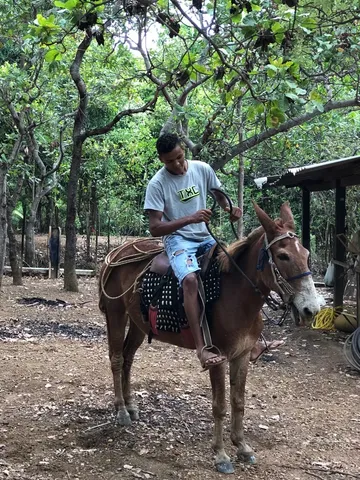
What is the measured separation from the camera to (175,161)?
13.7 ft

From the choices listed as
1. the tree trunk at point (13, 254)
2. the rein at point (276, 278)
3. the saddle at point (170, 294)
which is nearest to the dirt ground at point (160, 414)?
the saddle at point (170, 294)

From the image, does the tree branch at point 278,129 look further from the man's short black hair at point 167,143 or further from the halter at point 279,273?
the halter at point 279,273

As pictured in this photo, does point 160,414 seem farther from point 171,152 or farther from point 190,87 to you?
point 190,87

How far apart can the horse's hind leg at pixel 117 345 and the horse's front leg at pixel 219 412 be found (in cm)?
118

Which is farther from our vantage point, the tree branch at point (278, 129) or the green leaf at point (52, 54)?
the tree branch at point (278, 129)

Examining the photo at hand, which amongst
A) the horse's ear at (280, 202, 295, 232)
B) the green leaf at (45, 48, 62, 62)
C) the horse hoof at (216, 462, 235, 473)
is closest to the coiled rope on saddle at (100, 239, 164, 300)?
the horse's ear at (280, 202, 295, 232)

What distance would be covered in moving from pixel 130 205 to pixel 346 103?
10.2 metres

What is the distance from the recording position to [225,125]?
10062 mm

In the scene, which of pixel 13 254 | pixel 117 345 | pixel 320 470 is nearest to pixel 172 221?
pixel 117 345

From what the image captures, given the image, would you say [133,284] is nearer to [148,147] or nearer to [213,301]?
[213,301]

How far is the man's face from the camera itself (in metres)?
4.13

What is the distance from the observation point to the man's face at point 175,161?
4.13 m

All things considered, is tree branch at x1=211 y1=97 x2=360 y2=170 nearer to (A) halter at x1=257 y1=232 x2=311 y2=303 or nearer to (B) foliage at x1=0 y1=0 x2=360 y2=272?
(B) foliage at x1=0 y1=0 x2=360 y2=272

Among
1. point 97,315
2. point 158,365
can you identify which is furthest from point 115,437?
point 97,315
